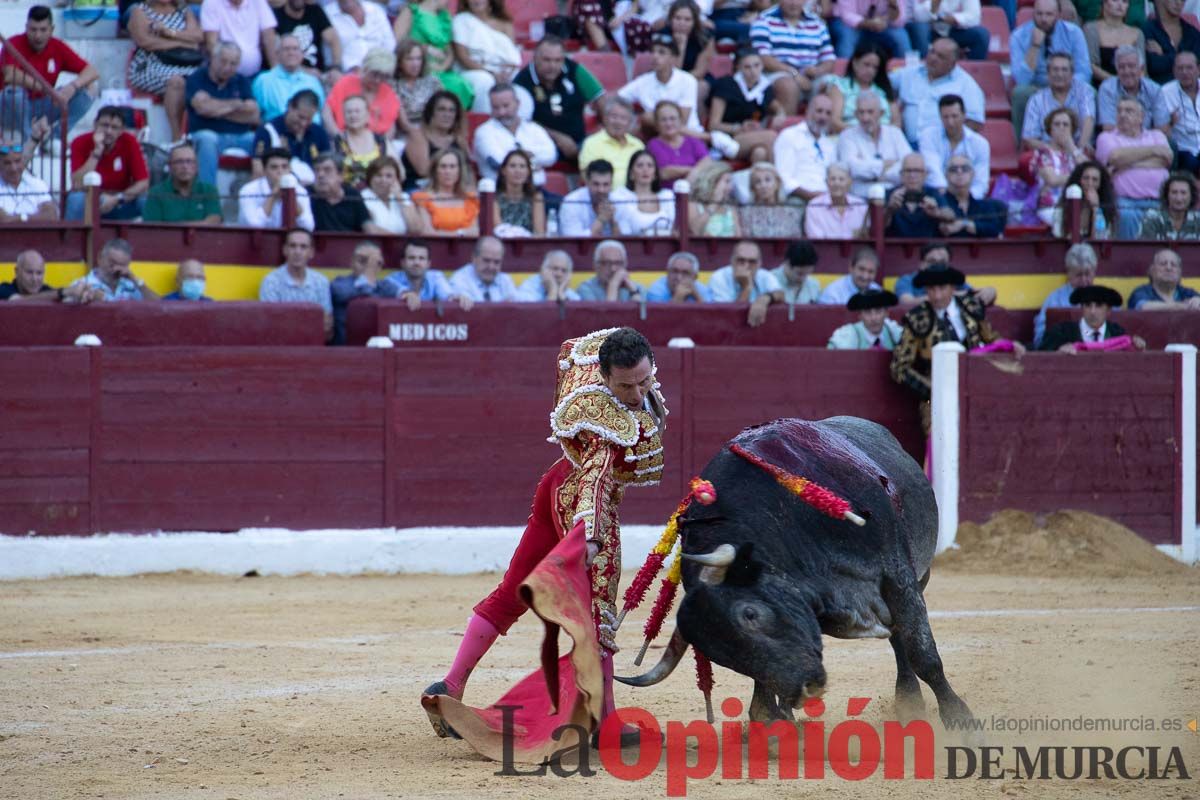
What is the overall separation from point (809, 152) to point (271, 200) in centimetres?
344

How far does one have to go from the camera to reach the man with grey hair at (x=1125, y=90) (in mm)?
11195

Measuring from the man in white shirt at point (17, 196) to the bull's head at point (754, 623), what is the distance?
220 inches

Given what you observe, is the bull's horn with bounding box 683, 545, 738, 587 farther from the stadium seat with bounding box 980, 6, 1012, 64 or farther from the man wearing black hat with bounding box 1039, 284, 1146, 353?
the stadium seat with bounding box 980, 6, 1012, 64

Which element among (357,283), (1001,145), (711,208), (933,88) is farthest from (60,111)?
(1001,145)

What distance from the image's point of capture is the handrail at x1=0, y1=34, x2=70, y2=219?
27.5ft

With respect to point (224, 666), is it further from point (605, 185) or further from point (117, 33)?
point (117, 33)

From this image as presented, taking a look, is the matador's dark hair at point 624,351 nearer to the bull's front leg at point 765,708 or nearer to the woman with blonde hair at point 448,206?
the bull's front leg at point 765,708

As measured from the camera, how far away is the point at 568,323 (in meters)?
8.92

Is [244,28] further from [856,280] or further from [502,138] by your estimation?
[856,280]

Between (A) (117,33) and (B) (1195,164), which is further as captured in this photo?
(B) (1195,164)

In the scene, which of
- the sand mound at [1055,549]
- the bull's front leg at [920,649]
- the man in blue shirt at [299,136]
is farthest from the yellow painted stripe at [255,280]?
the bull's front leg at [920,649]

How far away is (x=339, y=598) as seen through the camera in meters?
7.54

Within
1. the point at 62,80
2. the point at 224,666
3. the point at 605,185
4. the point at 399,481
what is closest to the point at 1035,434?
the point at 605,185

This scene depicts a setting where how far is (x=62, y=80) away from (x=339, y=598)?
3.91 metres
